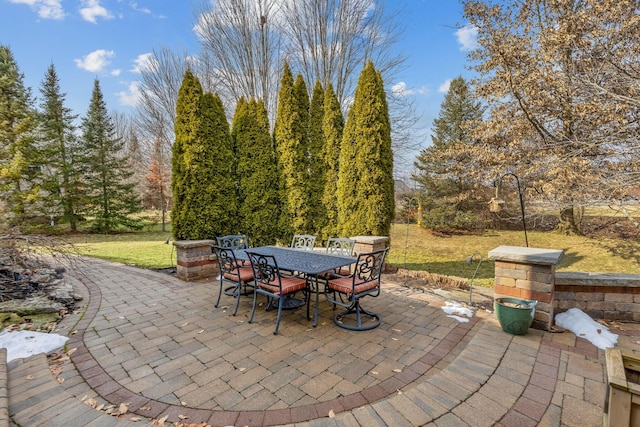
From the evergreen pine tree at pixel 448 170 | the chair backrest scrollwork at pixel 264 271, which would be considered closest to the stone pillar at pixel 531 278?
the chair backrest scrollwork at pixel 264 271

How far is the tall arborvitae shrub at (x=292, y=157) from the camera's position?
6.66 meters

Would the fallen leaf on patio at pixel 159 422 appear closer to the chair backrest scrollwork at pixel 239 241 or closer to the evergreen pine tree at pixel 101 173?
the chair backrest scrollwork at pixel 239 241

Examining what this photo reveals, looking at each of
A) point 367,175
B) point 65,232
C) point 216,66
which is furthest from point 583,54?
point 65,232

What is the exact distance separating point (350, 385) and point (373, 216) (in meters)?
3.99

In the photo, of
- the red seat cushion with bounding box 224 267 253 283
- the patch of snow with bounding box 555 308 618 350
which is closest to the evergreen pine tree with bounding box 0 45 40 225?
the red seat cushion with bounding box 224 267 253 283

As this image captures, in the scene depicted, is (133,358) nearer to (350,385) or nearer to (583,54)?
(350,385)

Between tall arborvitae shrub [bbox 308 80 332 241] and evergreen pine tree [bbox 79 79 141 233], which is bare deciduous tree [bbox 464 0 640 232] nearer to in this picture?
tall arborvitae shrub [bbox 308 80 332 241]

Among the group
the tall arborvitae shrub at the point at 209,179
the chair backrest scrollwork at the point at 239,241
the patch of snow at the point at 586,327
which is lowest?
the patch of snow at the point at 586,327

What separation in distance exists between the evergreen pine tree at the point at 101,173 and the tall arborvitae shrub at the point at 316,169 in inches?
461

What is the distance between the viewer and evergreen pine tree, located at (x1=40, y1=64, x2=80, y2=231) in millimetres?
12391

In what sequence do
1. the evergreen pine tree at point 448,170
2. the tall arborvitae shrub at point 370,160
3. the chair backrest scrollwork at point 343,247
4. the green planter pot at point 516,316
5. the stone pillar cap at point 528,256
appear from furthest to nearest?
the evergreen pine tree at point 448,170 < the tall arborvitae shrub at point 370,160 < the chair backrest scrollwork at point 343,247 < the stone pillar cap at point 528,256 < the green planter pot at point 516,316

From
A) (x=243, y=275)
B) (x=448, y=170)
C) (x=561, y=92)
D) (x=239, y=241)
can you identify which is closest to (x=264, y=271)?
(x=243, y=275)

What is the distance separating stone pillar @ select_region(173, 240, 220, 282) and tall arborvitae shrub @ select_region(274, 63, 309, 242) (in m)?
1.92

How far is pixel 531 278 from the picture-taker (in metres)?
3.06
